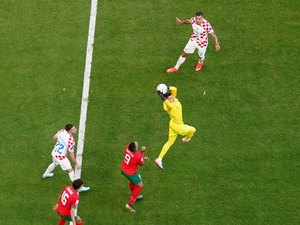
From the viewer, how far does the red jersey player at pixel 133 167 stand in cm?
1182

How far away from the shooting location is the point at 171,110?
12805 millimetres

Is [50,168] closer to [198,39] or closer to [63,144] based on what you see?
[63,144]

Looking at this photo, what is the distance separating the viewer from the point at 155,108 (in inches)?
576

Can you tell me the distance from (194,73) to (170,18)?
2044 mm

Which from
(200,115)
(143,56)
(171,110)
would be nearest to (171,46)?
(143,56)

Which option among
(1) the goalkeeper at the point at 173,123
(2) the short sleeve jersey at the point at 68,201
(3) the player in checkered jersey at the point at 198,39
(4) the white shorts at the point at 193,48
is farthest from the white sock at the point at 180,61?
(2) the short sleeve jersey at the point at 68,201

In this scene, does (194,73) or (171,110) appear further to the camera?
(194,73)

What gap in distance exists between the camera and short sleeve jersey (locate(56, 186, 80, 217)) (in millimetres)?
11180

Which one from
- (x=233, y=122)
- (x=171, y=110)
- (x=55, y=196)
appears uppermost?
(x=171, y=110)

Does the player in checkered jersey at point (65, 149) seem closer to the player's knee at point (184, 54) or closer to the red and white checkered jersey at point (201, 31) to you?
the player's knee at point (184, 54)

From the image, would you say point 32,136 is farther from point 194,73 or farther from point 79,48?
point 194,73

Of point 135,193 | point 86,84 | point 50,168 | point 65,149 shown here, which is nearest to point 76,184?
point 65,149

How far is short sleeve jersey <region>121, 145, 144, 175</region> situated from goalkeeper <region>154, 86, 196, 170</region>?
1.43 meters

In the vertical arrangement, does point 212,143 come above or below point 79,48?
below
